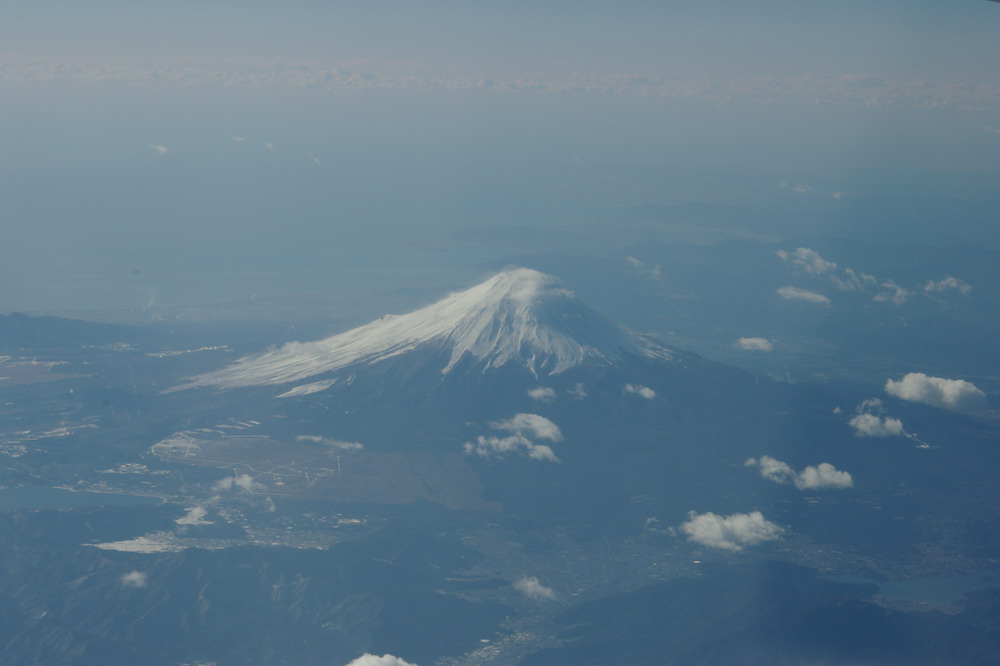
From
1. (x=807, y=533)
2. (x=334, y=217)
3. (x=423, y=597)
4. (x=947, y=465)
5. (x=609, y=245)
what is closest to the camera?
(x=423, y=597)

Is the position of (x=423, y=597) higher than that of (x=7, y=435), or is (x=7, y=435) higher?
(x=7, y=435)

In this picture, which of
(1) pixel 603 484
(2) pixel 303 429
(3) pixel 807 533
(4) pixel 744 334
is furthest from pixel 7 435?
(4) pixel 744 334

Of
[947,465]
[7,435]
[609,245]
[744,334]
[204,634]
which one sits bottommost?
[204,634]

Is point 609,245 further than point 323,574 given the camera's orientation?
Yes

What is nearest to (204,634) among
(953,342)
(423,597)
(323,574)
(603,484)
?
(323,574)

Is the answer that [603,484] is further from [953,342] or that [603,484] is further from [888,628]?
[953,342]

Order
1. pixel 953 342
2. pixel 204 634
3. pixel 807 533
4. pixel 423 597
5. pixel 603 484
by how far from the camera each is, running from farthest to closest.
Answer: pixel 953 342
pixel 603 484
pixel 807 533
pixel 423 597
pixel 204 634

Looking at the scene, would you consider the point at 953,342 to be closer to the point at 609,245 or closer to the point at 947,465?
the point at 947,465
